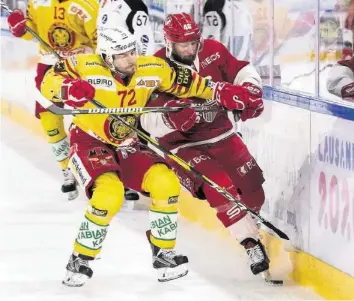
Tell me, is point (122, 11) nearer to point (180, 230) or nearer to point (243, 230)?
point (180, 230)

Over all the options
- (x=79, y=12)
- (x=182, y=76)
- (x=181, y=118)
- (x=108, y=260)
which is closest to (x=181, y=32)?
(x=182, y=76)

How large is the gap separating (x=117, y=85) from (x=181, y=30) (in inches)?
18.1

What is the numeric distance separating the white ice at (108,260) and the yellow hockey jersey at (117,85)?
626 millimetres

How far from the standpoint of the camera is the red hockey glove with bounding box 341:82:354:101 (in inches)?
171

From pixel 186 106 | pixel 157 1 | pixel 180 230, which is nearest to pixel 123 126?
pixel 186 106

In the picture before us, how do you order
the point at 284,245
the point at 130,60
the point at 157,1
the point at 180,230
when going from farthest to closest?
the point at 157,1 < the point at 180,230 < the point at 284,245 < the point at 130,60

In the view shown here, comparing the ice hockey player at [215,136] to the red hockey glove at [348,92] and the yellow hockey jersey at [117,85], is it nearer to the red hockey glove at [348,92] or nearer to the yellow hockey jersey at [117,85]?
the yellow hockey jersey at [117,85]

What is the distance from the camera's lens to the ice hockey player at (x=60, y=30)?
265 inches

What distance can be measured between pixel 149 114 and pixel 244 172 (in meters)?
0.50

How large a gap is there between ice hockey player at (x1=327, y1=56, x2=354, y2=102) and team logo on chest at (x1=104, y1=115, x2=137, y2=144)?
0.84 metres

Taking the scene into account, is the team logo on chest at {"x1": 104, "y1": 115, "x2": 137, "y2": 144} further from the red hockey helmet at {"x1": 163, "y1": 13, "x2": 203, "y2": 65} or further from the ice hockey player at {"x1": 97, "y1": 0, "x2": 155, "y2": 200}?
the ice hockey player at {"x1": 97, "y1": 0, "x2": 155, "y2": 200}

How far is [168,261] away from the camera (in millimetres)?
4680

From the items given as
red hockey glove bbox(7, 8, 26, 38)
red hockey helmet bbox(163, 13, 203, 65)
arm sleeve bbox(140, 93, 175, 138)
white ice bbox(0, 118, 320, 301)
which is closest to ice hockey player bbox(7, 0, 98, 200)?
red hockey glove bbox(7, 8, 26, 38)

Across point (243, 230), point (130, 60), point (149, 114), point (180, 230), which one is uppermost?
point (130, 60)
